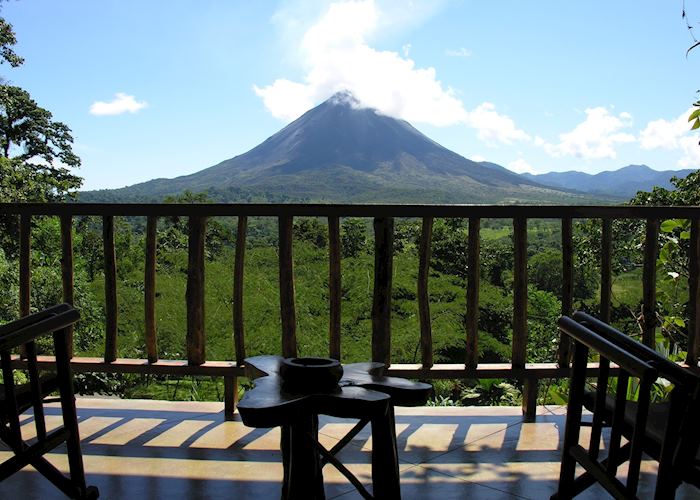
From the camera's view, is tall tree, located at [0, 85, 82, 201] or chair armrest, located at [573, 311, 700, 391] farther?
tall tree, located at [0, 85, 82, 201]

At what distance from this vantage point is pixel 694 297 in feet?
11.1

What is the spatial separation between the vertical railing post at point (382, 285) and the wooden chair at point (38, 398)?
4.64ft

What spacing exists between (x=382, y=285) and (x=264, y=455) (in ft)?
3.14

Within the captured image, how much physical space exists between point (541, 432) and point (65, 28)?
55.7 ft

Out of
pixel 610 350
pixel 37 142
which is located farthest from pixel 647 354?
pixel 37 142

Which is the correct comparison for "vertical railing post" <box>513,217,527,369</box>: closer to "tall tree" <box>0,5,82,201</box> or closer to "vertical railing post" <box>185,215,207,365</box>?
"vertical railing post" <box>185,215,207,365</box>

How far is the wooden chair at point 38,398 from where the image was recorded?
1915 millimetres

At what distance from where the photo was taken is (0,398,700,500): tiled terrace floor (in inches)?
99.9

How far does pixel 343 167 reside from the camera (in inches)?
3019

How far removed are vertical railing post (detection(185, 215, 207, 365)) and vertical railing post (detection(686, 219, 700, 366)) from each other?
2.47 metres

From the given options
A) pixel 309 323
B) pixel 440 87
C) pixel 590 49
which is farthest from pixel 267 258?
pixel 440 87

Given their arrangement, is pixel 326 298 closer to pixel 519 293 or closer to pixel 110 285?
pixel 110 285

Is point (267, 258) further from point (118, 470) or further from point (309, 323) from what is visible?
point (118, 470)

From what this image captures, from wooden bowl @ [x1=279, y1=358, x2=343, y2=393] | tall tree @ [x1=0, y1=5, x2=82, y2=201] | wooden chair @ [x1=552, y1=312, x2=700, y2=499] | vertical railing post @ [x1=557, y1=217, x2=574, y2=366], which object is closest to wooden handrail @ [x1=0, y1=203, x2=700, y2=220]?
vertical railing post @ [x1=557, y1=217, x2=574, y2=366]
